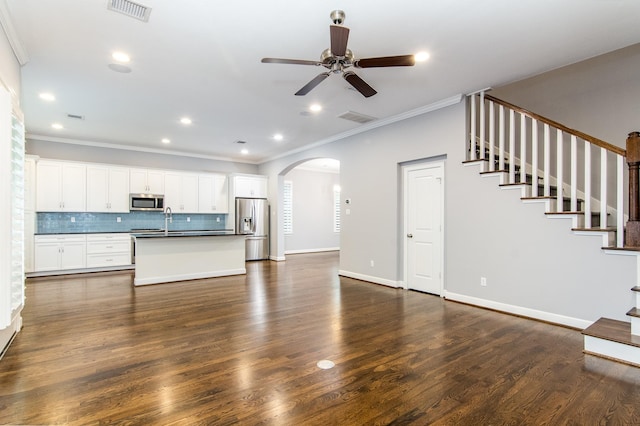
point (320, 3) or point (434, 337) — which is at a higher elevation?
point (320, 3)

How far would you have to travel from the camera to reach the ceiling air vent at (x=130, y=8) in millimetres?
2600

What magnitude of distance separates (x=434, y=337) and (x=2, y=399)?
11.4 feet

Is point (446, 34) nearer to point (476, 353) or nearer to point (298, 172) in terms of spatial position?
point (476, 353)

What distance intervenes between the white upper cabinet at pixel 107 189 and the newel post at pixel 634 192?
340 inches

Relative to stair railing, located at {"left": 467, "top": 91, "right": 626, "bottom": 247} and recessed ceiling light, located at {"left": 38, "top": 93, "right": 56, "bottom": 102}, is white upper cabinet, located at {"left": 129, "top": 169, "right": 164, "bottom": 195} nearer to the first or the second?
recessed ceiling light, located at {"left": 38, "top": 93, "right": 56, "bottom": 102}

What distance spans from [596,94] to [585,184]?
5.74ft

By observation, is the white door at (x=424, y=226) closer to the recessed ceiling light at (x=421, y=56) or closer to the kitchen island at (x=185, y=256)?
the recessed ceiling light at (x=421, y=56)

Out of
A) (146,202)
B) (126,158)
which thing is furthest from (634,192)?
(126,158)

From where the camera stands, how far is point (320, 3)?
8.46ft

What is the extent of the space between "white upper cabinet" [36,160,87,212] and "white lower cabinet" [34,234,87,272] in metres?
0.62

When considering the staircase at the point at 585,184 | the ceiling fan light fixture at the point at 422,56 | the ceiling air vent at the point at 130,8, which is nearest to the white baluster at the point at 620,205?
the staircase at the point at 585,184

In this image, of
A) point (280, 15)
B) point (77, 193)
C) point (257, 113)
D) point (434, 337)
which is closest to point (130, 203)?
point (77, 193)

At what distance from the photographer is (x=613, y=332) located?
2971mm

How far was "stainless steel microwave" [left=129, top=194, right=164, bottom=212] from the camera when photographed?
755 cm
